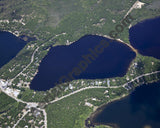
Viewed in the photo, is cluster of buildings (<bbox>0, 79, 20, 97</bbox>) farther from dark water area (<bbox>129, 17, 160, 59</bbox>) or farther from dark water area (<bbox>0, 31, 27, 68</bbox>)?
dark water area (<bbox>129, 17, 160, 59</bbox>)

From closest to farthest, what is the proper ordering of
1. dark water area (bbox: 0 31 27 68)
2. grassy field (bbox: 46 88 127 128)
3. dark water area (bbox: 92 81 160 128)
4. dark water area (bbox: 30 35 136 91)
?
dark water area (bbox: 92 81 160 128) → grassy field (bbox: 46 88 127 128) → dark water area (bbox: 30 35 136 91) → dark water area (bbox: 0 31 27 68)

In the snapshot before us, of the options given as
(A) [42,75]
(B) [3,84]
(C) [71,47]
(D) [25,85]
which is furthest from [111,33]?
(B) [3,84]

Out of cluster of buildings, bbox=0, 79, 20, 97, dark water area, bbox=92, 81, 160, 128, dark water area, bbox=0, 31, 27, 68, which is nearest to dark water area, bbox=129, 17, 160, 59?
dark water area, bbox=92, 81, 160, 128

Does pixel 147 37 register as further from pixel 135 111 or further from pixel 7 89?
pixel 7 89

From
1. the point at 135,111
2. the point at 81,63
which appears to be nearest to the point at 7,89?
the point at 81,63

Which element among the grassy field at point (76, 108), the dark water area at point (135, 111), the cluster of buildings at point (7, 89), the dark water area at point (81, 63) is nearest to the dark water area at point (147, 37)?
the dark water area at point (81, 63)
